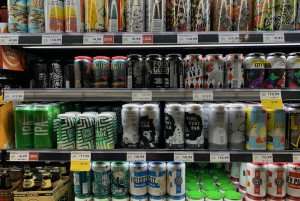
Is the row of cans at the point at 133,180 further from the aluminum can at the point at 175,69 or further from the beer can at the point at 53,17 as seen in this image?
the beer can at the point at 53,17

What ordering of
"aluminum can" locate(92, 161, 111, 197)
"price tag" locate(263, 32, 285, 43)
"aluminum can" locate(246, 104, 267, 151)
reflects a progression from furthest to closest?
"aluminum can" locate(92, 161, 111, 197) < "aluminum can" locate(246, 104, 267, 151) < "price tag" locate(263, 32, 285, 43)

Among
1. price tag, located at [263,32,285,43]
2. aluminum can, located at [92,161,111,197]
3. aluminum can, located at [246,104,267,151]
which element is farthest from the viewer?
aluminum can, located at [92,161,111,197]

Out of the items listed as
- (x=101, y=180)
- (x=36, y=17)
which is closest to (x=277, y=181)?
(x=101, y=180)

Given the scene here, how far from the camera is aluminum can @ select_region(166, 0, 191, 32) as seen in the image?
166 cm

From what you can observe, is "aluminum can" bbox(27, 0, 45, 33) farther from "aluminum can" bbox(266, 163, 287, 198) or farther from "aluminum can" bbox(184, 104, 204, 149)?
"aluminum can" bbox(266, 163, 287, 198)

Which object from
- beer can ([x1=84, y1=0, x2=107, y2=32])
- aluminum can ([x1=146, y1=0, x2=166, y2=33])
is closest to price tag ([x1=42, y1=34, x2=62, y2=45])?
beer can ([x1=84, y1=0, x2=107, y2=32])

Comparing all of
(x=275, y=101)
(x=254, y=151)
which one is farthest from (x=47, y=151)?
(x=275, y=101)

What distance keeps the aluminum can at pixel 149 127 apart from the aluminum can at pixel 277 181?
73 centimetres

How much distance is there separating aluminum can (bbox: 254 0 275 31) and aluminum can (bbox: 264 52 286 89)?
18cm

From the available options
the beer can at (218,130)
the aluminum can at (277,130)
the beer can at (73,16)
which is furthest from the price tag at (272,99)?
the beer can at (73,16)

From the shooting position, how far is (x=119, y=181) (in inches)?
69.5

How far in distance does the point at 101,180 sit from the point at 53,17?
1.02m

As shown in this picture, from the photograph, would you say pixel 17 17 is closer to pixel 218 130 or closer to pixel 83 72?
pixel 83 72

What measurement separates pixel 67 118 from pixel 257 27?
4.05ft
